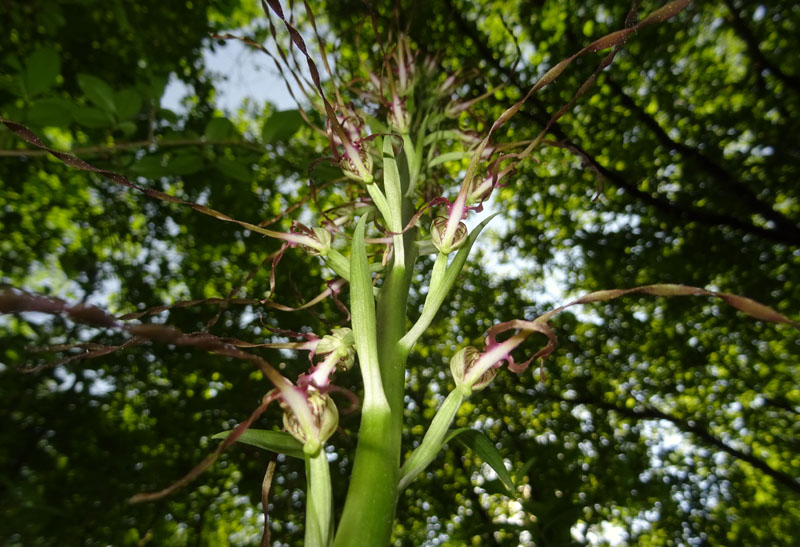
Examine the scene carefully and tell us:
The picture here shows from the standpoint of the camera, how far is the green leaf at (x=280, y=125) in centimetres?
195

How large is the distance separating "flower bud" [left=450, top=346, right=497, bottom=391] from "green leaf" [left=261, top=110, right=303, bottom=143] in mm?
1462

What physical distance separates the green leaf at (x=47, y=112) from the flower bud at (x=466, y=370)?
1688mm

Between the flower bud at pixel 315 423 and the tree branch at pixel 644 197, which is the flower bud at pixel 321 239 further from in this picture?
the tree branch at pixel 644 197

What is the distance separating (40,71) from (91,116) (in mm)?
220

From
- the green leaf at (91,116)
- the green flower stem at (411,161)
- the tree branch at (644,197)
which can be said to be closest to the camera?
the green flower stem at (411,161)

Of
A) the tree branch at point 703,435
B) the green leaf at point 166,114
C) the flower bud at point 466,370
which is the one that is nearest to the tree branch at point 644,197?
the tree branch at point 703,435

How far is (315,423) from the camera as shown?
70 cm

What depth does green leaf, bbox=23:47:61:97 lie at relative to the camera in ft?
5.36

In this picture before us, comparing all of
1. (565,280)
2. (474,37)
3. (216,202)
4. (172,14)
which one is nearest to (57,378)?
(216,202)

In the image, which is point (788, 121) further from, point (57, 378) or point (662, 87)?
point (57, 378)

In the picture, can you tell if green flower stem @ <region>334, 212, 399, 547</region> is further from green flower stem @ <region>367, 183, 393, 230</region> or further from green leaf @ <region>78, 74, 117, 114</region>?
green leaf @ <region>78, 74, 117, 114</region>

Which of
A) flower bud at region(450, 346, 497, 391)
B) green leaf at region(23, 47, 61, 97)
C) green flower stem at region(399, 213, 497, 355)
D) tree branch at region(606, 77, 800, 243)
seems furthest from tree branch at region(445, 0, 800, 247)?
flower bud at region(450, 346, 497, 391)

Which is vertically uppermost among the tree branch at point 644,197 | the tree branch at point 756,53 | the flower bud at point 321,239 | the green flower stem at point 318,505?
the tree branch at point 756,53

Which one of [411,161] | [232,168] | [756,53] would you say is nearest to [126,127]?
[232,168]
